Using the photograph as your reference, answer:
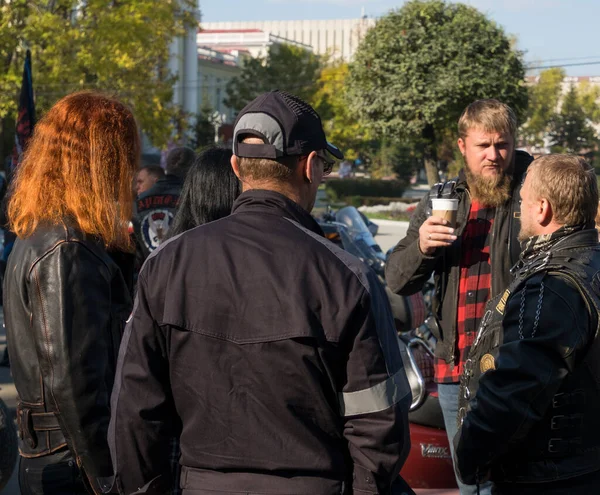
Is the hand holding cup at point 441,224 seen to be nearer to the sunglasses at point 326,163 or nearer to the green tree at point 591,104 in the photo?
the sunglasses at point 326,163

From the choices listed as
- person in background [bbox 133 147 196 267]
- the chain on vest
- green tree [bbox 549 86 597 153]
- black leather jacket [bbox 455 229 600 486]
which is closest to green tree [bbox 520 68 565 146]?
green tree [bbox 549 86 597 153]

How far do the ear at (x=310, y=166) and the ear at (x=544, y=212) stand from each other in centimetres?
94

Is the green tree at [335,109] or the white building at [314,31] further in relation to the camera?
the white building at [314,31]

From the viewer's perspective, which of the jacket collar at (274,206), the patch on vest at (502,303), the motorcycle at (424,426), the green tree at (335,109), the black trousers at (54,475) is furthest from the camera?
the green tree at (335,109)

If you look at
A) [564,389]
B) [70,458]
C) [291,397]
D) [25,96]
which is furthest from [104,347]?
[25,96]

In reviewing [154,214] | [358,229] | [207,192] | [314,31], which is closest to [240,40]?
[314,31]

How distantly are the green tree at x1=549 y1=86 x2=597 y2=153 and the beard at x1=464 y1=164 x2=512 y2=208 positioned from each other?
58.9 meters

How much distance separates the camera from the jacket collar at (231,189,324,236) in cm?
209

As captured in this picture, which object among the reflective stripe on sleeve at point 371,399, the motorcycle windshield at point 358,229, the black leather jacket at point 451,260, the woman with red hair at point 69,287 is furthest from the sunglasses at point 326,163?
the motorcycle windshield at point 358,229

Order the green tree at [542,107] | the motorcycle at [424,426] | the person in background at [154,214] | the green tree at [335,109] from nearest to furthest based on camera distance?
the motorcycle at [424,426], the person in background at [154,214], the green tree at [335,109], the green tree at [542,107]

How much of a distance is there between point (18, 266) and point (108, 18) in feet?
59.5

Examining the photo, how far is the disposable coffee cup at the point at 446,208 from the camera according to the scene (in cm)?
342

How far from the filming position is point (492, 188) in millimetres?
3656

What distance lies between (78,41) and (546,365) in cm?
1863
